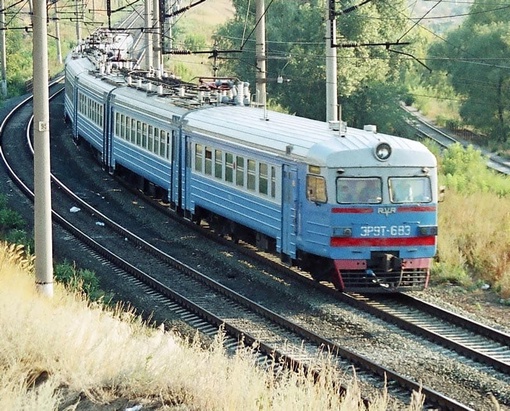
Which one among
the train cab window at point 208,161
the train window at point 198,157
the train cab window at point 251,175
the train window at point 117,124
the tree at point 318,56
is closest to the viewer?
the train cab window at point 251,175

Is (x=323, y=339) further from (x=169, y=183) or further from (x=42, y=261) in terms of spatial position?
(x=169, y=183)

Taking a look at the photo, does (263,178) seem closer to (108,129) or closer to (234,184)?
(234,184)

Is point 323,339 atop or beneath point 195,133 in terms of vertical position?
beneath

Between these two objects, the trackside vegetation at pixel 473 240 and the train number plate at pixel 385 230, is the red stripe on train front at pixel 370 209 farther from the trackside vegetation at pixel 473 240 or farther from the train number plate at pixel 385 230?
the trackside vegetation at pixel 473 240

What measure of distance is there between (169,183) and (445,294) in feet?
27.5

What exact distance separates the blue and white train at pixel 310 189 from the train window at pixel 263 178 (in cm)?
2

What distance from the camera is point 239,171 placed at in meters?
18.4

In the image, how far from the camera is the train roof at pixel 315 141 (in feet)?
49.9

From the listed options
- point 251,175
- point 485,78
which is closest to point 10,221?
point 251,175

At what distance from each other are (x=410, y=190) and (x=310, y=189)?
1485mm

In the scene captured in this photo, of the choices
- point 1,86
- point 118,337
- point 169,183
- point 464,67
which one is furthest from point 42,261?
point 1,86

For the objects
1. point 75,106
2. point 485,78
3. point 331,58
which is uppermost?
point 331,58

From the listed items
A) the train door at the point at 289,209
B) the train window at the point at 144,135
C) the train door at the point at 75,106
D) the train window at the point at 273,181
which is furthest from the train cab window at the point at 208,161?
the train door at the point at 75,106

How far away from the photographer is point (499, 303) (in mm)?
15789
